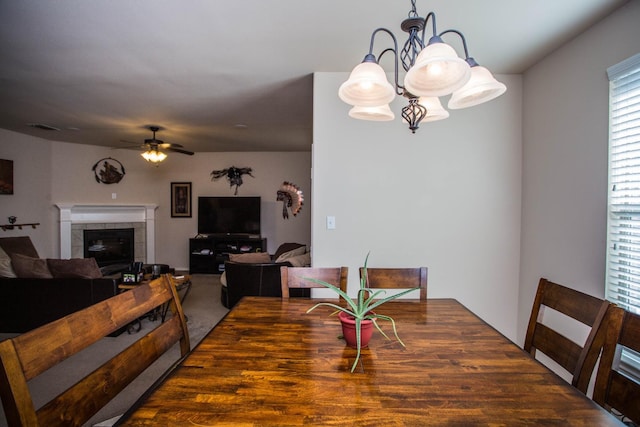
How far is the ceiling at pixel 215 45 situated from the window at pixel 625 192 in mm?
460

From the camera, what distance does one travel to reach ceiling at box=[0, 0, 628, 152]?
1818 millimetres

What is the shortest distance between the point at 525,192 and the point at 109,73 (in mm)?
3775

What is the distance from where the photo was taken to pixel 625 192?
1802mm

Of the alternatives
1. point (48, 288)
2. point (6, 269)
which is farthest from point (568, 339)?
point (6, 269)

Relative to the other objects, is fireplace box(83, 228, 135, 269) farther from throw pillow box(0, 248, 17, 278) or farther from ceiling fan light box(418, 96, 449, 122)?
ceiling fan light box(418, 96, 449, 122)

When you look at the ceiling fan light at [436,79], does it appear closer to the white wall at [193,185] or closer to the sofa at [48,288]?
the sofa at [48,288]

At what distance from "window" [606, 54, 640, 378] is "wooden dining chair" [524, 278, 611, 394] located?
0.85 meters

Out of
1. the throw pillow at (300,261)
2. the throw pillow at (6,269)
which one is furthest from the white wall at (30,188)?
the throw pillow at (300,261)

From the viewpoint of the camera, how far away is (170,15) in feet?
6.19

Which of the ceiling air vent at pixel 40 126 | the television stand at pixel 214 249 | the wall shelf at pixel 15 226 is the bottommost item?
the television stand at pixel 214 249

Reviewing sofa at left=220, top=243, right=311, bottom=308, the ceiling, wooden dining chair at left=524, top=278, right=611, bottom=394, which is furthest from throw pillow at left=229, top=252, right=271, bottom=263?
wooden dining chair at left=524, top=278, right=611, bottom=394

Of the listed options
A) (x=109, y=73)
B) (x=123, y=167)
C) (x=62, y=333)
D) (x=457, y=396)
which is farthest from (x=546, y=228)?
(x=123, y=167)

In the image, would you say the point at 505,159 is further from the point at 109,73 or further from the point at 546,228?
the point at 109,73

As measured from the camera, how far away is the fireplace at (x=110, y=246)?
585cm
